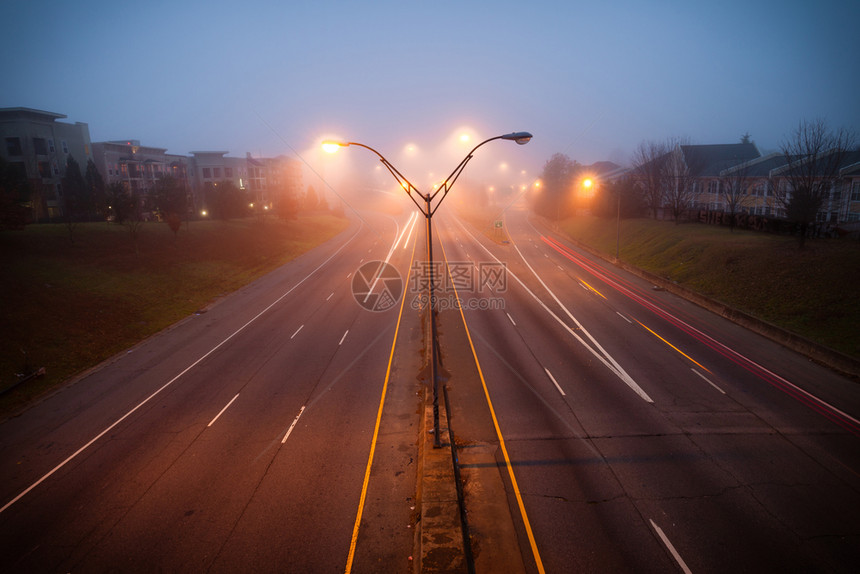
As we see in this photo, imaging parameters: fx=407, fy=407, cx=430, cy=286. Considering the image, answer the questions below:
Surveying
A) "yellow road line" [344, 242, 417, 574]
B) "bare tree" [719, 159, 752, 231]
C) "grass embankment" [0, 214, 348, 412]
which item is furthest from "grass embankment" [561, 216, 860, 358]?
"grass embankment" [0, 214, 348, 412]

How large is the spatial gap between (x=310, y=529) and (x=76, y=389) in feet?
50.0

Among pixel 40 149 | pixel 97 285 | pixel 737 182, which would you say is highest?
pixel 40 149

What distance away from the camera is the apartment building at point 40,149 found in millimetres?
61531

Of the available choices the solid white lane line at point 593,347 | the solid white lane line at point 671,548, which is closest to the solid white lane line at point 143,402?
the solid white lane line at point 671,548

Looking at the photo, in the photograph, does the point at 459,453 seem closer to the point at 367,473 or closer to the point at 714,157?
the point at 367,473

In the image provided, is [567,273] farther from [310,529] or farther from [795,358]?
[310,529]

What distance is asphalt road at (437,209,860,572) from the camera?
9.24 metres

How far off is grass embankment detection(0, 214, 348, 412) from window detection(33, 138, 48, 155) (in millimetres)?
31925

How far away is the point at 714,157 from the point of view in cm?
6250

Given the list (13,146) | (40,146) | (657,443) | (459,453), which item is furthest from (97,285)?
(40,146)

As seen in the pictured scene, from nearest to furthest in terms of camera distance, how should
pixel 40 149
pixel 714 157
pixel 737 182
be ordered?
pixel 737 182 < pixel 714 157 < pixel 40 149

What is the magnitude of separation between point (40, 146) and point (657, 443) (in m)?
90.3

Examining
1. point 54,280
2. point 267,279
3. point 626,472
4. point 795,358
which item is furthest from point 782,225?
point 54,280

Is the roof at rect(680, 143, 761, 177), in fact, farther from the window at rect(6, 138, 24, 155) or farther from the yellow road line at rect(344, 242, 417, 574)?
the window at rect(6, 138, 24, 155)
